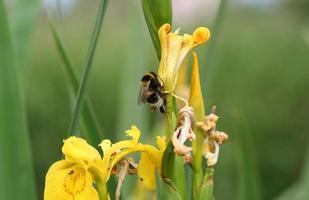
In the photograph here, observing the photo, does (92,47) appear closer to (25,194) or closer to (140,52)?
(25,194)

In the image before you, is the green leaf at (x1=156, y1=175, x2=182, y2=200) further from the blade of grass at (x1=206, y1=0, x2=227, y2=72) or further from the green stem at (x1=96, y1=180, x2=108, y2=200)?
the blade of grass at (x1=206, y1=0, x2=227, y2=72)

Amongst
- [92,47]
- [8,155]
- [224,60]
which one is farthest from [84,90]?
[224,60]

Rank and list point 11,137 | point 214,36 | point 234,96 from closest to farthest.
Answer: point 11,137 → point 214,36 → point 234,96

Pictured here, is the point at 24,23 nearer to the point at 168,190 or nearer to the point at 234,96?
the point at 168,190

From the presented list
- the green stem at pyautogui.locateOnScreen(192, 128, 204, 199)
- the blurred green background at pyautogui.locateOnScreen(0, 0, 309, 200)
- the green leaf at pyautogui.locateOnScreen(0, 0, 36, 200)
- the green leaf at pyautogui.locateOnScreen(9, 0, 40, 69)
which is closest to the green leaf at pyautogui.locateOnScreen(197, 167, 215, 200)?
the green stem at pyautogui.locateOnScreen(192, 128, 204, 199)

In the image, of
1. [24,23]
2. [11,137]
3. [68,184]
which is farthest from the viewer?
[24,23]

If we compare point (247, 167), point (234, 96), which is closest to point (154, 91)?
point (247, 167)
